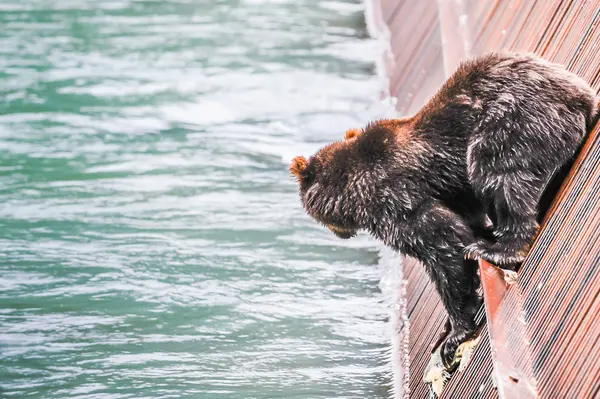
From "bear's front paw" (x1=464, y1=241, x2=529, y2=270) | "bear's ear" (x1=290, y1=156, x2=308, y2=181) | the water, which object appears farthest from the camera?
the water

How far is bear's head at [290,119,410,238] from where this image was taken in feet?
19.2

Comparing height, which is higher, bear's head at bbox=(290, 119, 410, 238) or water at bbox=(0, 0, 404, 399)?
bear's head at bbox=(290, 119, 410, 238)

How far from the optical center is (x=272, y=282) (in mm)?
10500

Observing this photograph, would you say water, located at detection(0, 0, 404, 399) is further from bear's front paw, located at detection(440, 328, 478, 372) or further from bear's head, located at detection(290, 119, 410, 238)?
bear's head, located at detection(290, 119, 410, 238)

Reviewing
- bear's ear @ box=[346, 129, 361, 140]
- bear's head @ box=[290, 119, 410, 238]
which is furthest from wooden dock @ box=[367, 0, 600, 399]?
bear's ear @ box=[346, 129, 361, 140]

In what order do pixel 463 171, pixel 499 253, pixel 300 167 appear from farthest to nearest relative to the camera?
pixel 300 167, pixel 463 171, pixel 499 253

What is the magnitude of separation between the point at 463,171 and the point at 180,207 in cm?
673

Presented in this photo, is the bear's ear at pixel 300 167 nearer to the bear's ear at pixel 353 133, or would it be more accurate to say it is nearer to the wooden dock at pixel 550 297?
the bear's ear at pixel 353 133

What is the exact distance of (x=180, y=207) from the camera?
11.9 meters

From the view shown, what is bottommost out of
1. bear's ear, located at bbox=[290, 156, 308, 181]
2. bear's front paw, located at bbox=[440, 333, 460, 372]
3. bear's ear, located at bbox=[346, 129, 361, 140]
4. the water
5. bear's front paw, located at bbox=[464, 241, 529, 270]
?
the water

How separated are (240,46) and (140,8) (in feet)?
8.80

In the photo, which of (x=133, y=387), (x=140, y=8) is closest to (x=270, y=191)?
(x=133, y=387)

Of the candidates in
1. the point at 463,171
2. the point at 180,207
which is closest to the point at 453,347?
the point at 463,171

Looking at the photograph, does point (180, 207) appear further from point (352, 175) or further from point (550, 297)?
point (550, 297)
